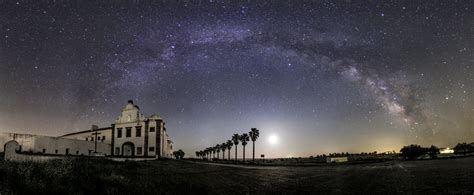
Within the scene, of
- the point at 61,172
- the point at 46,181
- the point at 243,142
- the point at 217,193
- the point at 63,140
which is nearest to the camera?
the point at 46,181

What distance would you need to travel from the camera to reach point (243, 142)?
111312 mm

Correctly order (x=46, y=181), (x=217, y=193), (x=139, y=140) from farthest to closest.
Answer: (x=139, y=140) → (x=217, y=193) → (x=46, y=181)

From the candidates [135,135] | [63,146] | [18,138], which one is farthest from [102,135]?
[18,138]

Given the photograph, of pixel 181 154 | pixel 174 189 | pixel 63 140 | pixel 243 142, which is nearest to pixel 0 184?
pixel 174 189

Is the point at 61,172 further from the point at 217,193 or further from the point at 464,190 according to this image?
the point at 464,190

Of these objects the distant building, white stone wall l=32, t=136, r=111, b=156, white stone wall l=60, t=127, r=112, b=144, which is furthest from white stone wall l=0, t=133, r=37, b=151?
white stone wall l=60, t=127, r=112, b=144

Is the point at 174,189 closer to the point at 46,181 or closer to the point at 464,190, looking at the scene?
the point at 46,181

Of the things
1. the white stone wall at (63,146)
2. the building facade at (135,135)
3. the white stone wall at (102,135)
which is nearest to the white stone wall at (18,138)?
the white stone wall at (63,146)

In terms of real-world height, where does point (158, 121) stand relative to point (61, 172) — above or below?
above

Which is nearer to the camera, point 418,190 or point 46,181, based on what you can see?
point 46,181

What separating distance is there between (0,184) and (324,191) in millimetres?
19677

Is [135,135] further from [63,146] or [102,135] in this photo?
[63,146]

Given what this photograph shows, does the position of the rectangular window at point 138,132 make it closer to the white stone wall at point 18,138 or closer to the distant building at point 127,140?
the distant building at point 127,140

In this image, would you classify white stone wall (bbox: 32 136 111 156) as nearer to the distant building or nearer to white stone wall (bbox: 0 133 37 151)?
the distant building
